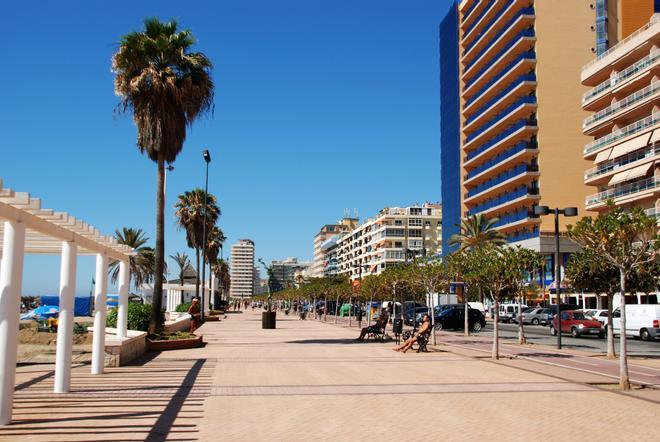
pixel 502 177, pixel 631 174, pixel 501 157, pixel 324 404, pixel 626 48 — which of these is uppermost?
pixel 626 48

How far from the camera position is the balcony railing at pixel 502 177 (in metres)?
64.7

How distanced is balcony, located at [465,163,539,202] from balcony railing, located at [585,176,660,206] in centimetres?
1165

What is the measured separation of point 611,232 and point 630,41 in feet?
135

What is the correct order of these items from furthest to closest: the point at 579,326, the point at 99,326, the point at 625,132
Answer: the point at 625,132, the point at 579,326, the point at 99,326

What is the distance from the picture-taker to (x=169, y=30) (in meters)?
21.2

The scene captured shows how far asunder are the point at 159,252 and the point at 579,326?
2230 cm

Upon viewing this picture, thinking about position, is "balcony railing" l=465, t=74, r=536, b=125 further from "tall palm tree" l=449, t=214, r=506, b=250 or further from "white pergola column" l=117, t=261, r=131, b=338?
"white pergola column" l=117, t=261, r=131, b=338

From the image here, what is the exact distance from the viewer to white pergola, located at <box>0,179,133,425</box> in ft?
28.2

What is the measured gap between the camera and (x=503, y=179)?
69625mm

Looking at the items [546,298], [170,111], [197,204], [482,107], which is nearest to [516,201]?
[546,298]

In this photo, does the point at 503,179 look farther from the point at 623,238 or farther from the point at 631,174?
the point at 623,238

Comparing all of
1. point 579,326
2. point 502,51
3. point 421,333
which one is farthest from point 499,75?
point 421,333

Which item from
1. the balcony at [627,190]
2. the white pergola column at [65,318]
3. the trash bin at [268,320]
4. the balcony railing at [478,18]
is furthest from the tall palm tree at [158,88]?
the balcony railing at [478,18]

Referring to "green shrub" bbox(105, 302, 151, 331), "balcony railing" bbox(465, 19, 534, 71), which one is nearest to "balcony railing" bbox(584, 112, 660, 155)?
"balcony railing" bbox(465, 19, 534, 71)
